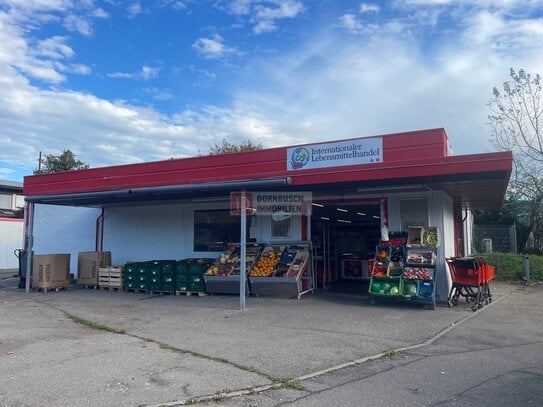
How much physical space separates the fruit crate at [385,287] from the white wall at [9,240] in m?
23.9

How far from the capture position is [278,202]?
1491cm

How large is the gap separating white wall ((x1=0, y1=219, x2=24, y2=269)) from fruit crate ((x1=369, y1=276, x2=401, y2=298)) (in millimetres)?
23864

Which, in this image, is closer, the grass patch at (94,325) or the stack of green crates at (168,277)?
the grass patch at (94,325)

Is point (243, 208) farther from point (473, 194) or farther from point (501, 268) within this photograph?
point (501, 268)

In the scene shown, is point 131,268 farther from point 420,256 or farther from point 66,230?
point 420,256

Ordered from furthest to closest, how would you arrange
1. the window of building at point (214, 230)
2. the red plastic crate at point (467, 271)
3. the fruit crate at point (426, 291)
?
the window of building at point (214, 230) < the red plastic crate at point (467, 271) < the fruit crate at point (426, 291)

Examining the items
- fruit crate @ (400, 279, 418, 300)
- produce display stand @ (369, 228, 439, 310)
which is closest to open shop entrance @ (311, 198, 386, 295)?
produce display stand @ (369, 228, 439, 310)

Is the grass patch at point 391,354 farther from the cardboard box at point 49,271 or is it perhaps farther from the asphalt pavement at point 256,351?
the cardboard box at point 49,271

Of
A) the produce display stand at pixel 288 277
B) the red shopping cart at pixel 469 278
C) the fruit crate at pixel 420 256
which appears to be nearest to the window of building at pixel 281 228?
the produce display stand at pixel 288 277

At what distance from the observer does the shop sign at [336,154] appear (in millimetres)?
12656

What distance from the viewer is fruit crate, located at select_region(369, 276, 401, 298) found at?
11.6 metres

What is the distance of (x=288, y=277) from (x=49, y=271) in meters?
8.20

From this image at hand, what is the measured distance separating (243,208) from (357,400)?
22.1ft

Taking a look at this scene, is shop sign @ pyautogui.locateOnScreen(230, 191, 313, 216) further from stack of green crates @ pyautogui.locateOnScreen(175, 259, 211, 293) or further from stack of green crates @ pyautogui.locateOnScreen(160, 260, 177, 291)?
stack of green crates @ pyautogui.locateOnScreen(160, 260, 177, 291)
